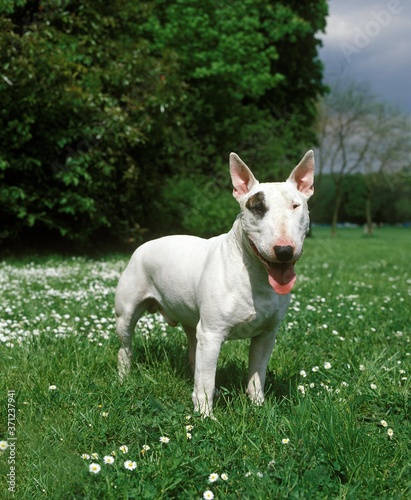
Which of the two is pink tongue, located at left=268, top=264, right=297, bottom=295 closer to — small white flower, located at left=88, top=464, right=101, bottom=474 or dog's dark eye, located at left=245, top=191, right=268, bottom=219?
dog's dark eye, located at left=245, top=191, right=268, bottom=219

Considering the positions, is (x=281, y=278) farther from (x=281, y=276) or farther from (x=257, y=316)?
(x=257, y=316)

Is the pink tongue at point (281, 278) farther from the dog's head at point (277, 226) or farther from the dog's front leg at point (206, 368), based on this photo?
the dog's front leg at point (206, 368)

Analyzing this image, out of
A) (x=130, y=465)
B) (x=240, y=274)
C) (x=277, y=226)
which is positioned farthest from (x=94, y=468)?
(x=277, y=226)

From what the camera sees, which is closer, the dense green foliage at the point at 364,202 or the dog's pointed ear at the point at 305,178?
the dog's pointed ear at the point at 305,178

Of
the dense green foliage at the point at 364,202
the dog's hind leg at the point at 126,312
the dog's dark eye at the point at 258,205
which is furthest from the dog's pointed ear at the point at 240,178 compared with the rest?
the dense green foliage at the point at 364,202

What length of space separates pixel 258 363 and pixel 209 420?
0.66 metres

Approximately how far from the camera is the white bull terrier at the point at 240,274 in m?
3.17

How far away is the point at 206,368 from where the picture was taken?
348cm

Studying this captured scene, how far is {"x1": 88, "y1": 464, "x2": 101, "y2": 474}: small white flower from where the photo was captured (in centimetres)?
268

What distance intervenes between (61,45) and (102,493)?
1328 cm

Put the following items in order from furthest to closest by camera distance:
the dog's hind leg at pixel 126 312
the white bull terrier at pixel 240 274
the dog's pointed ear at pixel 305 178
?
the dog's hind leg at pixel 126 312 < the dog's pointed ear at pixel 305 178 < the white bull terrier at pixel 240 274

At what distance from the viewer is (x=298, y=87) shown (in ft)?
84.8

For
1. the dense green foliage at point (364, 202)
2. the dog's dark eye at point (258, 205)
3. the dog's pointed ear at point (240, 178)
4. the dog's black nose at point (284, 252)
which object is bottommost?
the dense green foliage at point (364, 202)

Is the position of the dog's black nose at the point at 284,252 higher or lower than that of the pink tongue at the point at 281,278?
higher
